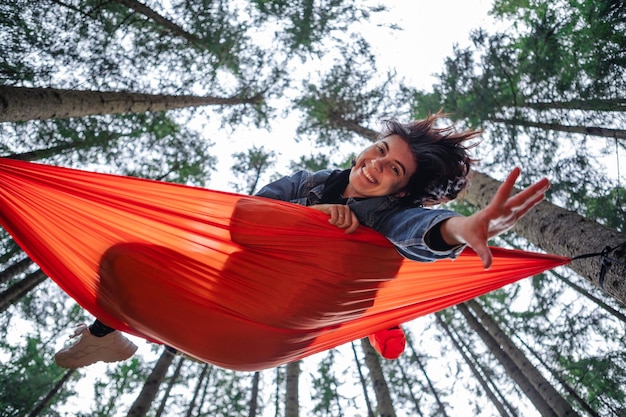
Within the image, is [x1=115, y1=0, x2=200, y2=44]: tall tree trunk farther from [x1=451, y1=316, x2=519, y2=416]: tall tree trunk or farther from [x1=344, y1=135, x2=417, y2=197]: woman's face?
[x1=451, y1=316, x2=519, y2=416]: tall tree trunk

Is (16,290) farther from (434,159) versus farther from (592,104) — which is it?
(592,104)

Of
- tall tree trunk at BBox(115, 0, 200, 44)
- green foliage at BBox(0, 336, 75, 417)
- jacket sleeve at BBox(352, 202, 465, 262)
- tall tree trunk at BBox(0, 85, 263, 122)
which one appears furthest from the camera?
green foliage at BBox(0, 336, 75, 417)

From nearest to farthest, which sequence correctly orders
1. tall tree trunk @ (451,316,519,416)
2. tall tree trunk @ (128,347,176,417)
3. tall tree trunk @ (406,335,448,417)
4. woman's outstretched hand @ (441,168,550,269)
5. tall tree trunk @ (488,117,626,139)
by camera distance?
woman's outstretched hand @ (441,168,550,269), tall tree trunk @ (128,347,176,417), tall tree trunk @ (488,117,626,139), tall tree trunk @ (451,316,519,416), tall tree trunk @ (406,335,448,417)

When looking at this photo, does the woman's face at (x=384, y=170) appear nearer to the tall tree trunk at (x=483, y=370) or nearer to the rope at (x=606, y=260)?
the rope at (x=606, y=260)

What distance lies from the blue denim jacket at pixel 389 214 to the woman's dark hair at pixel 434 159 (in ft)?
0.48

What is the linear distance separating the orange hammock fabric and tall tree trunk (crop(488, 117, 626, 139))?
4.08 metres

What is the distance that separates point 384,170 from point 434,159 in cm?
25

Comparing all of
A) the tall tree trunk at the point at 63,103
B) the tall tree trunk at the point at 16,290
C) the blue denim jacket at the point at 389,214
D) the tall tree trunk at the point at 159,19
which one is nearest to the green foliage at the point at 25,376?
the tall tree trunk at the point at 16,290

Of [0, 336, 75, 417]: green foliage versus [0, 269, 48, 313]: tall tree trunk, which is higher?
[0, 336, 75, 417]: green foliage

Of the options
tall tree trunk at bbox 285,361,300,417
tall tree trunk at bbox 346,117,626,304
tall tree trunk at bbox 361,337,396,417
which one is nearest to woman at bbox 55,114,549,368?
tall tree trunk at bbox 346,117,626,304

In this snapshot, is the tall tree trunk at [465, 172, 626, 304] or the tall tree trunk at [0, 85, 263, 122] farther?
the tall tree trunk at [0, 85, 263, 122]

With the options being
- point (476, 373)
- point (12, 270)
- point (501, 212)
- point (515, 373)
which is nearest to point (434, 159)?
point (501, 212)

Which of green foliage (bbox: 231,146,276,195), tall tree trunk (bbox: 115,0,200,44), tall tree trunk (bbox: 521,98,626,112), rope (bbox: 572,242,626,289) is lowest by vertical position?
rope (bbox: 572,242,626,289)

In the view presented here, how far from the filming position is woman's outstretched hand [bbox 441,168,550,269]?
1.06 meters
